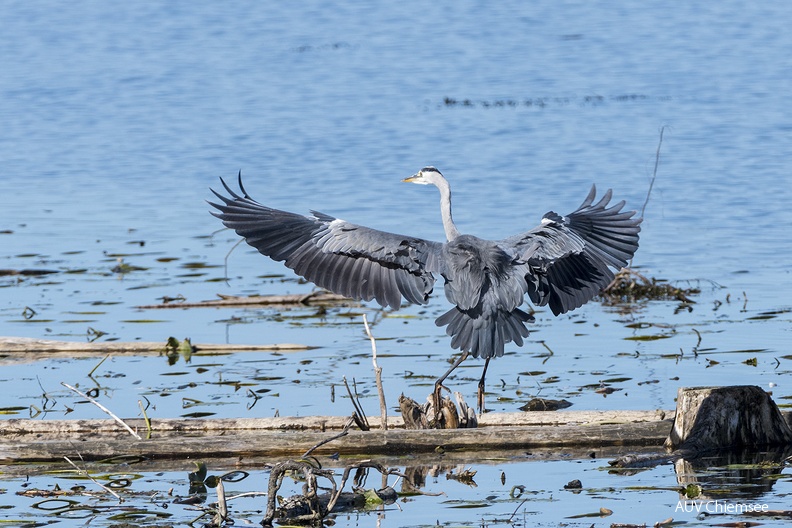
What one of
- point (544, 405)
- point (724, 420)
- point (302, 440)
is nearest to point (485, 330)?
point (544, 405)

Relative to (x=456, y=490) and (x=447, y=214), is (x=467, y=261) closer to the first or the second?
(x=447, y=214)

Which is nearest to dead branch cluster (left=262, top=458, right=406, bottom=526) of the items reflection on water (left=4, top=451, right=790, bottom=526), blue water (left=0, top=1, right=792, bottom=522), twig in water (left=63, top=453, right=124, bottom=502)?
reflection on water (left=4, top=451, right=790, bottom=526)

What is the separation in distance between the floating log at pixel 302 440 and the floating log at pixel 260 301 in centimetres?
493

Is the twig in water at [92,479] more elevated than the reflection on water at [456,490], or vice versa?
the twig in water at [92,479]

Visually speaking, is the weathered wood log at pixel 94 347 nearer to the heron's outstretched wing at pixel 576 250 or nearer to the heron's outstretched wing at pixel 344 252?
the heron's outstretched wing at pixel 344 252

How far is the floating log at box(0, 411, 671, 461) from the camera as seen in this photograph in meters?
7.54

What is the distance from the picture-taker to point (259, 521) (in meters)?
6.60

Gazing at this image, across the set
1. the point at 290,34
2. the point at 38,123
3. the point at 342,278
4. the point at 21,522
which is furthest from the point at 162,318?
the point at 290,34

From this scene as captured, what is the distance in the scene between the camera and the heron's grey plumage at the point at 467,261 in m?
8.23

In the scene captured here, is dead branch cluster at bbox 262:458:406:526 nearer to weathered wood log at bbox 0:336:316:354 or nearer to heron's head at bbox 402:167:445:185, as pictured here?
heron's head at bbox 402:167:445:185

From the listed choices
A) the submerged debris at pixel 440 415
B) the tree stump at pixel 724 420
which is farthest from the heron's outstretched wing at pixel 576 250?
the tree stump at pixel 724 420

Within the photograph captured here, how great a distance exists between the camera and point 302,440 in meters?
7.55

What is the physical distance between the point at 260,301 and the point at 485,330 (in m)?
4.91

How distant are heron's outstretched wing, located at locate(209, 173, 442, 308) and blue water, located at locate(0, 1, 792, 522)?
1.03m
